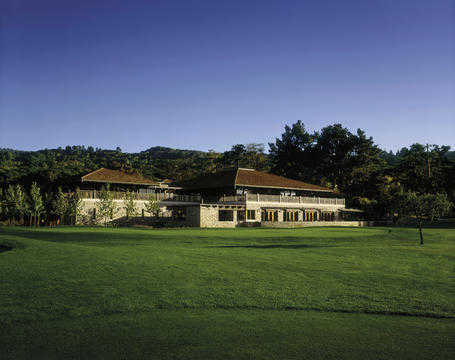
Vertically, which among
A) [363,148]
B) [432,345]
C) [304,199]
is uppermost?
[363,148]

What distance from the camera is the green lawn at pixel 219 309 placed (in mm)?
5223

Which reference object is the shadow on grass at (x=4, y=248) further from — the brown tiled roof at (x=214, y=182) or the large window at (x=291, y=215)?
the large window at (x=291, y=215)

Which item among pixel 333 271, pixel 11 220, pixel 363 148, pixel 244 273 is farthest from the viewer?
pixel 363 148

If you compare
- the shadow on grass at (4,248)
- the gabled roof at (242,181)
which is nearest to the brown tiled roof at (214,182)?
the gabled roof at (242,181)

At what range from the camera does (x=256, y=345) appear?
5336mm

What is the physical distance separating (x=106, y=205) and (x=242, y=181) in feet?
52.3

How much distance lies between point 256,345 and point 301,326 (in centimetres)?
123

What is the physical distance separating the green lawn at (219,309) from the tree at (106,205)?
24.7m

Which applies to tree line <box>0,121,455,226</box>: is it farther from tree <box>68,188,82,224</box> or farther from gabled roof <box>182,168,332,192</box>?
tree <box>68,188,82,224</box>

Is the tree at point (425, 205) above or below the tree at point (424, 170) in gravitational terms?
below

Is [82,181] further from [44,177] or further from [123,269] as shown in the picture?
[123,269]

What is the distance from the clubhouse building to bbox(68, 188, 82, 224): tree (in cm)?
109

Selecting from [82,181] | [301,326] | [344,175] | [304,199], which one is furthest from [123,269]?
[344,175]

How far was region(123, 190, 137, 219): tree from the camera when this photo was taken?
1532 inches
